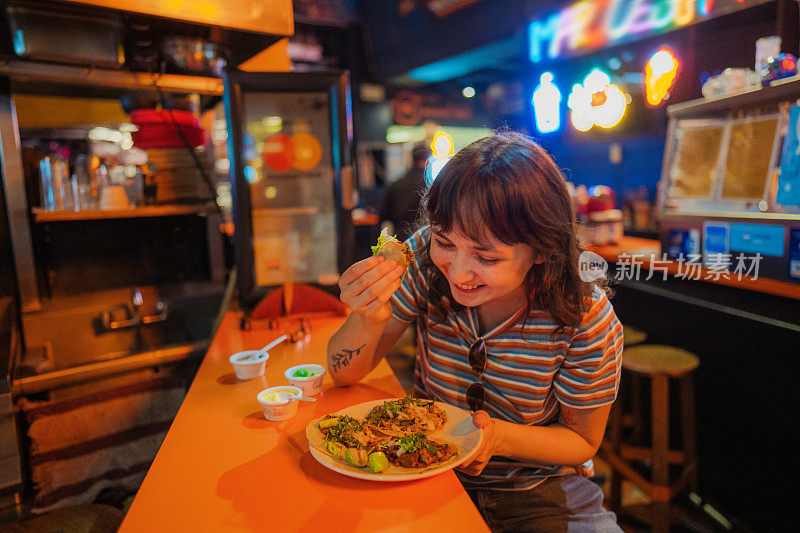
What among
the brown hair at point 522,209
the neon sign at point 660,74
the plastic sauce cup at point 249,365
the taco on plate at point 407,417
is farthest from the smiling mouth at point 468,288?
the neon sign at point 660,74

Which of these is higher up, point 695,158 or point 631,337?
point 695,158

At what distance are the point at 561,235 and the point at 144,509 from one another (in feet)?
3.68

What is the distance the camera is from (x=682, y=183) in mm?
3496

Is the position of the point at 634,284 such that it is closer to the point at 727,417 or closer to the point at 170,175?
the point at 727,417

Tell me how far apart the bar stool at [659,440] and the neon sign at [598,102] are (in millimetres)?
3921

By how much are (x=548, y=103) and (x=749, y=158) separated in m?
4.06

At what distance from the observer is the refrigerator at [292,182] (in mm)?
2443

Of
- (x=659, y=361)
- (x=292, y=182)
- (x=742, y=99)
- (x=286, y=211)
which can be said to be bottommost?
(x=659, y=361)

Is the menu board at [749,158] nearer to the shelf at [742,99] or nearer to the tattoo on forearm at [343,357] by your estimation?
the shelf at [742,99]

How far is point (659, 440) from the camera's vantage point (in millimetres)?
2516

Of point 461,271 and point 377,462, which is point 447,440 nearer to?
Result: point 377,462

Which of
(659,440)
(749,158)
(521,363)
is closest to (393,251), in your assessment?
(521,363)

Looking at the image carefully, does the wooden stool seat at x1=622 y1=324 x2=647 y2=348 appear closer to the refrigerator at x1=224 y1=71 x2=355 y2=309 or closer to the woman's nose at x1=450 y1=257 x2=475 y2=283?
the refrigerator at x1=224 y1=71 x2=355 y2=309

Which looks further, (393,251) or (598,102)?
(598,102)
